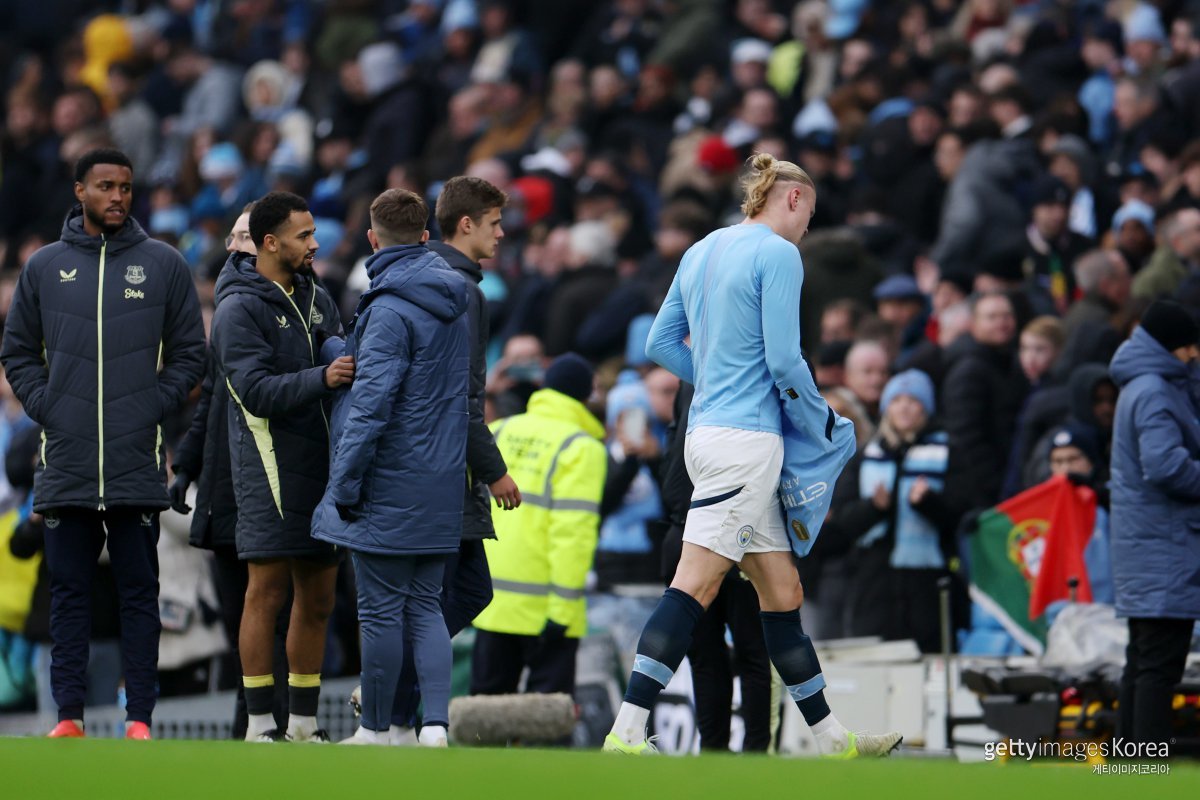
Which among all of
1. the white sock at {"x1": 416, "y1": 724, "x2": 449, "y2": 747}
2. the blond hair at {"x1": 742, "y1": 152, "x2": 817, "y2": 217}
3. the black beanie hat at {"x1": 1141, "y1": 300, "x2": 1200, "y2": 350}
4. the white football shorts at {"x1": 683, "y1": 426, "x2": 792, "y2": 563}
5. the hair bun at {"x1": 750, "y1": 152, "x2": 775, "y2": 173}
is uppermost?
the hair bun at {"x1": 750, "y1": 152, "x2": 775, "y2": 173}

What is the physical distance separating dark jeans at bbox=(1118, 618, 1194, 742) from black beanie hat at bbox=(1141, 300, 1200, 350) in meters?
1.23

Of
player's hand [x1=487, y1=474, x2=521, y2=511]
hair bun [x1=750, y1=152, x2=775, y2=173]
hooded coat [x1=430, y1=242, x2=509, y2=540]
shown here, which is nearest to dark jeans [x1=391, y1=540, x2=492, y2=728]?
hooded coat [x1=430, y1=242, x2=509, y2=540]

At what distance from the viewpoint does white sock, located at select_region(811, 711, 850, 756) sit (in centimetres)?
790

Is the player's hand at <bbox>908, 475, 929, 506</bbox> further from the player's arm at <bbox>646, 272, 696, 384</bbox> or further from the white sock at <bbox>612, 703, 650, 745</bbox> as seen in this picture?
the white sock at <bbox>612, 703, 650, 745</bbox>

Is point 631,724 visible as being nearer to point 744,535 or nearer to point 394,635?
point 744,535

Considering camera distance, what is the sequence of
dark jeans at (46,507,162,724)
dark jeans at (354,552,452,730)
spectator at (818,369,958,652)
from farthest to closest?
spectator at (818,369,958,652)
dark jeans at (46,507,162,724)
dark jeans at (354,552,452,730)

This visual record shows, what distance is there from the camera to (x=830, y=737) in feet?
25.9

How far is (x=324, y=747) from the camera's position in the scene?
641cm

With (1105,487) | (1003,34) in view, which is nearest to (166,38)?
(1003,34)

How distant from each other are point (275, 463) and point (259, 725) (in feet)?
3.41

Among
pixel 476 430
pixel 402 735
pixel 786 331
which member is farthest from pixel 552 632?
pixel 786 331

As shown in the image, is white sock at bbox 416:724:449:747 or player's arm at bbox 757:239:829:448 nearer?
player's arm at bbox 757:239:829:448

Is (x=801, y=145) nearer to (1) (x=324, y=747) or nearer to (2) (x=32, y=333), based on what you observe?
(2) (x=32, y=333)

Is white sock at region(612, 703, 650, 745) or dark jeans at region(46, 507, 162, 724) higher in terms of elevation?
dark jeans at region(46, 507, 162, 724)
